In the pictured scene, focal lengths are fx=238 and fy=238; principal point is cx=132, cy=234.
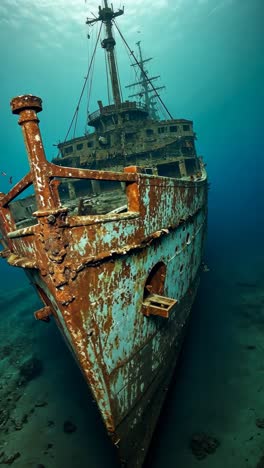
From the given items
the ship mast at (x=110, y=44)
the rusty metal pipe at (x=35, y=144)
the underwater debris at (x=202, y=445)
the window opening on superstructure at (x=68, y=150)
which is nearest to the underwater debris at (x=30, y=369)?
the underwater debris at (x=202, y=445)

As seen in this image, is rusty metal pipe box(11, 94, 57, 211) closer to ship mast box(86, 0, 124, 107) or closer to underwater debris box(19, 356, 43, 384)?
underwater debris box(19, 356, 43, 384)

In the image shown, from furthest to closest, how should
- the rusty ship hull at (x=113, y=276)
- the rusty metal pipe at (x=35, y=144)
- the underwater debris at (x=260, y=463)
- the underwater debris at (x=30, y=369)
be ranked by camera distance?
the underwater debris at (x=30, y=369) < the underwater debris at (x=260, y=463) < the rusty ship hull at (x=113, y=276) < the rusty metal pipe at (x=35, y=144)

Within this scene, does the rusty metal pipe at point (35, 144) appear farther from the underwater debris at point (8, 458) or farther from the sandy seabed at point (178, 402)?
the underwater debris at point (8, 458)

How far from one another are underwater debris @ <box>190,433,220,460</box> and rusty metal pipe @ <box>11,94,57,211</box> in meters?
5.91

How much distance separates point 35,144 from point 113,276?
181cm

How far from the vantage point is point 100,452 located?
17.9 feet

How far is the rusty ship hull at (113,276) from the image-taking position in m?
2.49

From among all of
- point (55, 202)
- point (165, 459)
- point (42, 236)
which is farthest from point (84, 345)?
point (165, 459)

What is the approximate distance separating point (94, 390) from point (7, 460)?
4.92 meters

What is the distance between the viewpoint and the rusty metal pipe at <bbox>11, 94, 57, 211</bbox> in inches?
89.7

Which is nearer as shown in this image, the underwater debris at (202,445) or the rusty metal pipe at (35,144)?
the rusty metal pipe at (35,144)

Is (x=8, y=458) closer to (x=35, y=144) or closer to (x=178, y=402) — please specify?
(x=178, y=402)

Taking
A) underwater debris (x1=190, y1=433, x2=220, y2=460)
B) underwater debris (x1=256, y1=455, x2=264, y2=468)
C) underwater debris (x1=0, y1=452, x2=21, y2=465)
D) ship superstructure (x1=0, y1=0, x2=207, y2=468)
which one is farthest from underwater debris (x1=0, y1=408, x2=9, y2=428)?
underwater debris (x1=256, y1=455, x2=264, y2=468)

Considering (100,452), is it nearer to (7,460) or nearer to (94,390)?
(7,460)
